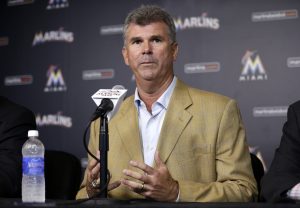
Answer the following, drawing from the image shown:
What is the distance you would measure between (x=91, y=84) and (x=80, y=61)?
255 millimetres

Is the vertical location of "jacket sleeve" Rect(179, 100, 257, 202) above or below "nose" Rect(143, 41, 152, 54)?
below

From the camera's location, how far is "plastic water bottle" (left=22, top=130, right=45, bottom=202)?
83.5 inches

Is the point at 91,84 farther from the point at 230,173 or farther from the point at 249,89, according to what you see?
the point at 230,173

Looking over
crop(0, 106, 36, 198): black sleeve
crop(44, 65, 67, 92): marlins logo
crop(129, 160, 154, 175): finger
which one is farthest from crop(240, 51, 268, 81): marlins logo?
crop(129, 160, 154, 175): finger

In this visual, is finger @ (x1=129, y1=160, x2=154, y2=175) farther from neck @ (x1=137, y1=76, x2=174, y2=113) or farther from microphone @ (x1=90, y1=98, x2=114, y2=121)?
neck @ (x1=137, y1=76, x2=174, y2=113)

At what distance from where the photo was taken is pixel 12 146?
2.93 metres

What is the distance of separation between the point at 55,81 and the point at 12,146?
97.0 inches

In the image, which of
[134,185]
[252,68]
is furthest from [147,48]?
[252,68]

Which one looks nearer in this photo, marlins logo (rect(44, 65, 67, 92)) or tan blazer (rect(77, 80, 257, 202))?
tan blazer (rect(77, 80, 257, 202))

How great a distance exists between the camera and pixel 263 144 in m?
4.53

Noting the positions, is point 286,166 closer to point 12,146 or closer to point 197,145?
point 197,145

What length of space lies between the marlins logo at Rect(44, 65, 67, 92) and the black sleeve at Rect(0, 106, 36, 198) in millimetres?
2215

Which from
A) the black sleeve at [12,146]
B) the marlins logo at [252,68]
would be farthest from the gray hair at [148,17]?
the marlins logo at [252,68]

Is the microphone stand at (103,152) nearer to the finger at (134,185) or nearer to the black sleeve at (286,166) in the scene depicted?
the finger at (134,185)
